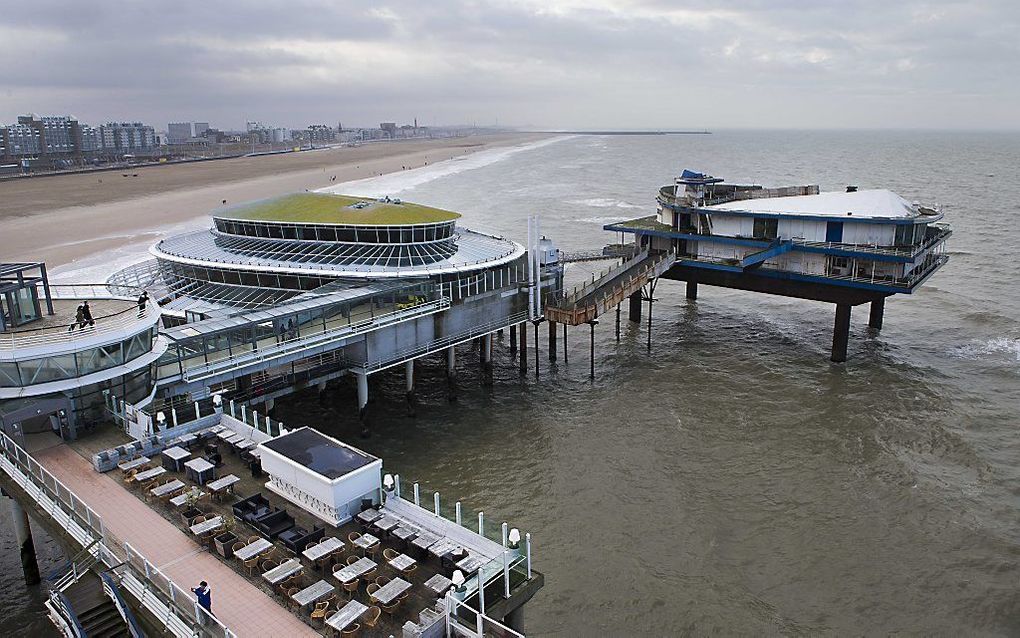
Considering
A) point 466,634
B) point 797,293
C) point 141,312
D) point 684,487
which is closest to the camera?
point 466,634

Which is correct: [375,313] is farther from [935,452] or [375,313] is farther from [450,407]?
[935,452]

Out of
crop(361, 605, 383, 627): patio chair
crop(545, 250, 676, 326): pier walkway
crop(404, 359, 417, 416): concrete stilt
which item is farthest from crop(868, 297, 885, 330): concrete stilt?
crop(361, 605, 383, 627): patio chair

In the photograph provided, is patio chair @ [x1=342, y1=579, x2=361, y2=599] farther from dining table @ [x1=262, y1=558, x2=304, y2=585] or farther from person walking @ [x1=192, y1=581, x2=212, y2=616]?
person walking @ [x1=192, y1=581, x2=212, y2=616]

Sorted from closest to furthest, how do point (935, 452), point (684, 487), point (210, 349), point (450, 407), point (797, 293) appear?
point (210, 349) → point (684, 487) → point (935, 452) → point (450, 407) → point (797, 293)

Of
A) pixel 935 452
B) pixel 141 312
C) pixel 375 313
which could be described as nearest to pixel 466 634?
pixel 141 312

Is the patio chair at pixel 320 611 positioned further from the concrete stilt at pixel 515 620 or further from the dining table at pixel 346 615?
the concrete stilt at pixel 515 620

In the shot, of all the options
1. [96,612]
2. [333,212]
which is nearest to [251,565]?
[96,612]

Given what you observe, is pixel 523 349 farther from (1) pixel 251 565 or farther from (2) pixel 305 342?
(1) pixel 251 565

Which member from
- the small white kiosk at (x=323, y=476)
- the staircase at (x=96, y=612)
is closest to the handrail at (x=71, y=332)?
the small white kiosk at (x=323, y=476)
